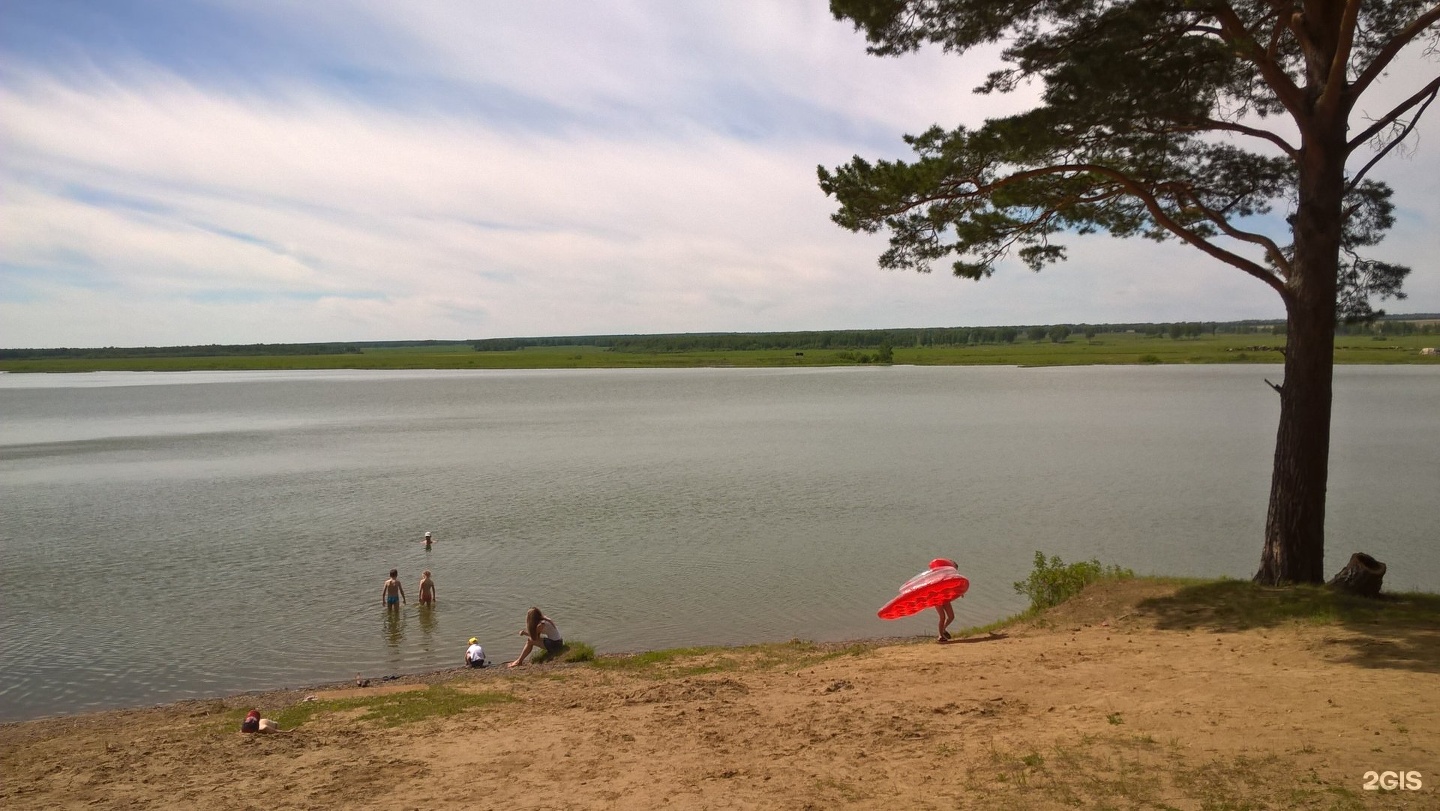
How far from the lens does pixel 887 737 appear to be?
7.70 metres

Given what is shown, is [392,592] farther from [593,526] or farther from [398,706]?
[593,526]

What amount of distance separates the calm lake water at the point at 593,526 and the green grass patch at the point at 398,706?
2804 millimetres

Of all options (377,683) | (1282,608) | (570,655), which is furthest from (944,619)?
(377,683)

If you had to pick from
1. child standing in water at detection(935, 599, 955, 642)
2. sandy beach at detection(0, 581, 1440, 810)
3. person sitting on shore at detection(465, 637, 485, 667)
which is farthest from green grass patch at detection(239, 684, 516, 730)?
child standing in water at detection(935, 599, 955, 642)

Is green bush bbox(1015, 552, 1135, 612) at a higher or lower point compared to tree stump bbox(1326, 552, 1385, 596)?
lower

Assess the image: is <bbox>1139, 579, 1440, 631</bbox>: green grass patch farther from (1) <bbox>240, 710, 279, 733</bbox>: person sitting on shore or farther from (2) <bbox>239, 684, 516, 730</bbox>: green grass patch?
(1) <bbox>240, 710, 279, 733</bbox>: person sitting on shore

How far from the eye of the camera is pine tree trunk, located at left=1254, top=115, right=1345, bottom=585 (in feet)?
36.0

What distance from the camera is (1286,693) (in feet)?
25.2

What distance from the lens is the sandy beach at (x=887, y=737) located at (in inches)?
247

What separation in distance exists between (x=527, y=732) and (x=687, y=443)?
34243 millimetres

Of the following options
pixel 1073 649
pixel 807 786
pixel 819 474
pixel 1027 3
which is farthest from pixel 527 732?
pixel 819 474

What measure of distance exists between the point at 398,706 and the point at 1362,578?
11.6 m

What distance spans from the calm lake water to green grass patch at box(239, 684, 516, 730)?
2.80 m
